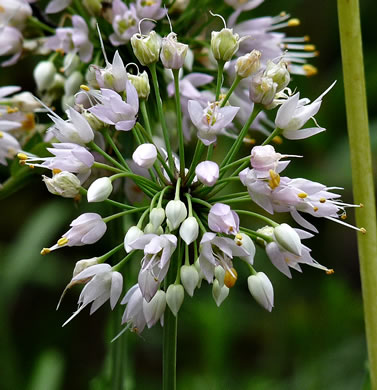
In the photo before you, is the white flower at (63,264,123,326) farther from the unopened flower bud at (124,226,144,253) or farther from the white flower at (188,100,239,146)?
the white flower at (188,100,239,146)

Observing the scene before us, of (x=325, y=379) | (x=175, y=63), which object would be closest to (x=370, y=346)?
(x=175, y=63)

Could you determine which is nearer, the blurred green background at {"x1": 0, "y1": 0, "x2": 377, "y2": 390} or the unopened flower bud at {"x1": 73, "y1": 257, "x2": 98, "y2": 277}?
the unopened flower bud at {"x1": 73, "y1": 257, "x2": 98, "y2": 277}

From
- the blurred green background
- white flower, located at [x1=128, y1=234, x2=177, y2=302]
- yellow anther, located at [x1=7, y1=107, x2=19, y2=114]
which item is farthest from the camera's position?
the blurred green background

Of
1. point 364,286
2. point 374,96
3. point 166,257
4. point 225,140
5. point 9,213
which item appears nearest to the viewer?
point 166,257

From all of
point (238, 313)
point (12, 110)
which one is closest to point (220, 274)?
point (12, 110)

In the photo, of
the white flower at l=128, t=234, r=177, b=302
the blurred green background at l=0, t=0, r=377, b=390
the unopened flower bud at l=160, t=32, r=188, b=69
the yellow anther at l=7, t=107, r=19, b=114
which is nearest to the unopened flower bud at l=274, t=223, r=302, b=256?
the white flower at l=128, t=234, r=177, b=302

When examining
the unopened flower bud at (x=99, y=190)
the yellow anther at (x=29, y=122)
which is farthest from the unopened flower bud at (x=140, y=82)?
the yellow anther at (x=29, y=122)

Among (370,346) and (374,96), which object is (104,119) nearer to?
(370,346)
